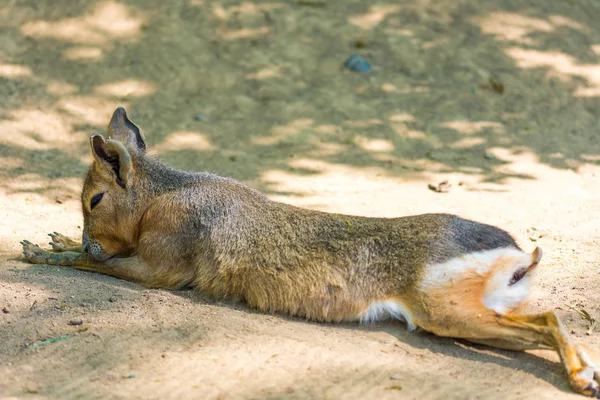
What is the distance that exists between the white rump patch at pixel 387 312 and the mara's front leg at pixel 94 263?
4.95 feet

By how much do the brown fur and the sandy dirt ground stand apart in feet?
0.50

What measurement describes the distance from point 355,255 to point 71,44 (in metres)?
6.04

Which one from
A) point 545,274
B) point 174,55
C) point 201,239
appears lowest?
point 545,274

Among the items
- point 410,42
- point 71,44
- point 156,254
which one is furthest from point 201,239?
point 410,42

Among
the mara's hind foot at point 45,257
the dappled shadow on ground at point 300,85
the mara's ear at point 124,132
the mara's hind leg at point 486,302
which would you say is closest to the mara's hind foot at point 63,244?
the mara's hind foot at point 45,257

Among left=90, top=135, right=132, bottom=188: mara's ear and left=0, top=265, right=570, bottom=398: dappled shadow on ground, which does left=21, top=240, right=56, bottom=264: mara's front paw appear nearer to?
left=0, top=265, right=570, bottom=398: dappled shadow on ground

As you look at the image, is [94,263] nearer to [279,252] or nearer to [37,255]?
[37,255]

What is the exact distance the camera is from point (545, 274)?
5.39 meters

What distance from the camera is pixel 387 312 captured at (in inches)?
172

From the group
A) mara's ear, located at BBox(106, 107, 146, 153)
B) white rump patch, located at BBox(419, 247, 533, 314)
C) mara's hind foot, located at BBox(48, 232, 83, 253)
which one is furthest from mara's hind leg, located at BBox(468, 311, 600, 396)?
mara's hind foot, located at BBox(48, 232, 83, 253)

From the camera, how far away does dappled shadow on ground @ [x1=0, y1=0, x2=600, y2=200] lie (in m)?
8.09

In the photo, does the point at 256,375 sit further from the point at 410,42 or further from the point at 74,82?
the point at 410,42

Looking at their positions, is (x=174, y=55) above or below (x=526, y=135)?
above

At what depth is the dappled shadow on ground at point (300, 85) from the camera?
8086 millimetres
